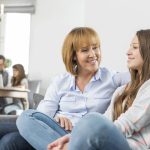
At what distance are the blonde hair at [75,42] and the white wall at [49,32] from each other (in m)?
3.43

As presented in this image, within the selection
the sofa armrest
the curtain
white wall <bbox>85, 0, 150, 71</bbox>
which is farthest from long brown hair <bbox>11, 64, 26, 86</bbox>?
the sofa armrest

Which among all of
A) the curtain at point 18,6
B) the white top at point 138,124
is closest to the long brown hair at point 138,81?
the white top at point 138,124

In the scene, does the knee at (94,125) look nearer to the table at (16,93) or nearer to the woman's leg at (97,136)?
the woman's leg at (97,136)

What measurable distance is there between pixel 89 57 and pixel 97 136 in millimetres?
791

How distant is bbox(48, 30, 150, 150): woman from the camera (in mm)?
1021

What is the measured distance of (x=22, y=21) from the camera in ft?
19.8

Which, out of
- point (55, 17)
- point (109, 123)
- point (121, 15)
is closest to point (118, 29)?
point (121, 15)

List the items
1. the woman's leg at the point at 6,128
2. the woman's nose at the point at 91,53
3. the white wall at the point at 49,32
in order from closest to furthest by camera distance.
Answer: the woman's leg at the point at 6,128
the woman's nose at the point at 91,53
the white wall at the point at 49,32

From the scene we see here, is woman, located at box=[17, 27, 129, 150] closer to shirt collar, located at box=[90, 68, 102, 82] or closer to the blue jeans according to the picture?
shirt collar, located at box=[90, 68, 102, 82]

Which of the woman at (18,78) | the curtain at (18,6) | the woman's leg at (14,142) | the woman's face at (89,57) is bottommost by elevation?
the woman at (18,78)

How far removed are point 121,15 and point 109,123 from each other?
1676 millimetres

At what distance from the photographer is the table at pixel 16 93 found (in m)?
4.20

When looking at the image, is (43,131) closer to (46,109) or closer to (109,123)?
(46,109)

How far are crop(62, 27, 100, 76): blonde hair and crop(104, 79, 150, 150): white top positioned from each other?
0.57 m
